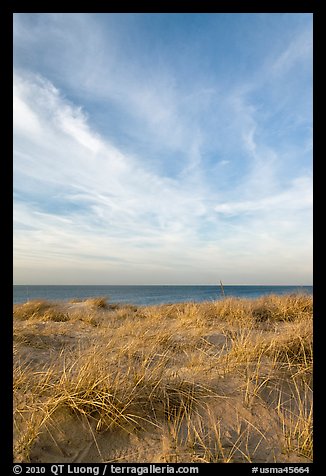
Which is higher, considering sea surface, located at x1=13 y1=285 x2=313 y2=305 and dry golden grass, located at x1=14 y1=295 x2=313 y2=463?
dry golden grass, located at x1=14 y1=295 x2=313 y2=463

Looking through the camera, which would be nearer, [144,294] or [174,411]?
[174,411]

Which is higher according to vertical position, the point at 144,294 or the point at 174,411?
the point at 174,411

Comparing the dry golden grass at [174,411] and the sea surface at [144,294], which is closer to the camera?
the dry golden grass at [174,411]

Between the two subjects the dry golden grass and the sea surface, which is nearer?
the dry golden grass

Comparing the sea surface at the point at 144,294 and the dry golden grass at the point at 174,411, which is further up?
the dry golden grass at the point at 174,411
